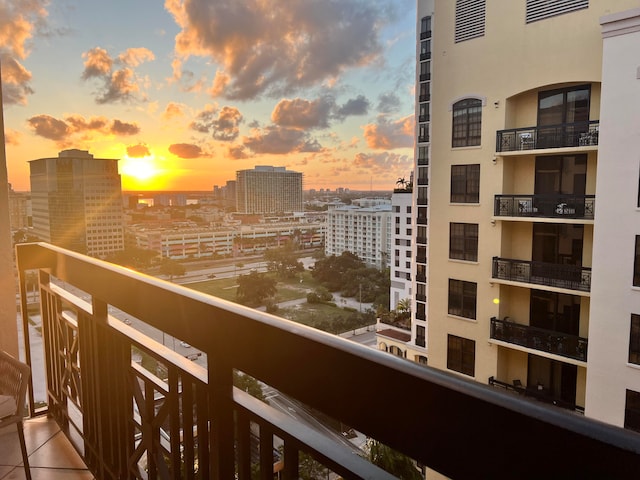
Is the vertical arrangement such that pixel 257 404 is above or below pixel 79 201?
below

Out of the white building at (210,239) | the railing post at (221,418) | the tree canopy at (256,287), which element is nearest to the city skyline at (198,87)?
the white building at (210,239)

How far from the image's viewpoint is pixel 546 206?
214 inches

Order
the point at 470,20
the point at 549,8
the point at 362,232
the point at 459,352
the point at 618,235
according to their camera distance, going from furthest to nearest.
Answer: the point at 459,352 < the point at 470,20 < the point at 549,8 < the point at 618,235 < the point at 362,232

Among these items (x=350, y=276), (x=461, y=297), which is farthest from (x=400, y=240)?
(x=461, y=297)

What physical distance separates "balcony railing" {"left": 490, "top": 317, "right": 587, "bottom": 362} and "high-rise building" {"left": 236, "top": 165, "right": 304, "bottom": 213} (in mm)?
4635

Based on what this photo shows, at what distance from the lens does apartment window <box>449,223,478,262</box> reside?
6.20 meters

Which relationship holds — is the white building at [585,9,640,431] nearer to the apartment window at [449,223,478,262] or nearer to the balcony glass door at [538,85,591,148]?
the balcony glass door at [538,85,591,148]

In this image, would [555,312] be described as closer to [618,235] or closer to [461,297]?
[461,297]

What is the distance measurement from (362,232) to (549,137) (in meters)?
4.03

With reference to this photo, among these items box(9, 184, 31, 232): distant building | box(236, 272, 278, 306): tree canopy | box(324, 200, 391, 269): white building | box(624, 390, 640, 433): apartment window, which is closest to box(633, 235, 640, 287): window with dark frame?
box(624, 390, 640, 433): apartment window

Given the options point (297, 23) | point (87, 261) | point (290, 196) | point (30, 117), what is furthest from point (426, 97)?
point (87, 261)

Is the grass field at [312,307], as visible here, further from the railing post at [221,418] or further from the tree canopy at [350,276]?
the railing post at [221,418]

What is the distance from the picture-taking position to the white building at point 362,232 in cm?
243

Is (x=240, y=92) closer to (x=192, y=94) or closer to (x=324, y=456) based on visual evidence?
(x=192, y=94)
